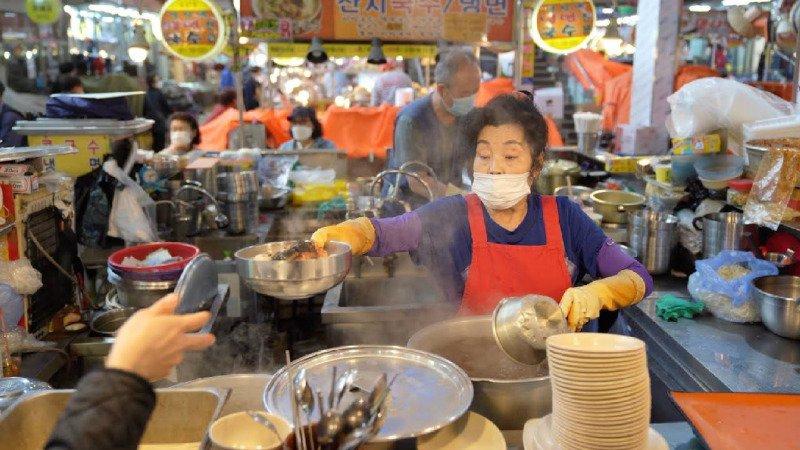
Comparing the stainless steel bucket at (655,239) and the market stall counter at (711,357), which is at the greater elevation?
the stainless steel bucket at (655,239)

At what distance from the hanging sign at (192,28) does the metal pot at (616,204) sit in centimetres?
388

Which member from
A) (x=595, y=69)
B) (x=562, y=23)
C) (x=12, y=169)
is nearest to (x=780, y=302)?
(x=12, y=169)

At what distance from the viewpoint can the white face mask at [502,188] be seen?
2.34 meters

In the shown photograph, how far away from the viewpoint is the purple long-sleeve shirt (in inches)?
96.5

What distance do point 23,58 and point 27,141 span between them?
34.2 feet

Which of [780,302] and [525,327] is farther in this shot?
[780,302]

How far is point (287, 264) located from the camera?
1.87 meters

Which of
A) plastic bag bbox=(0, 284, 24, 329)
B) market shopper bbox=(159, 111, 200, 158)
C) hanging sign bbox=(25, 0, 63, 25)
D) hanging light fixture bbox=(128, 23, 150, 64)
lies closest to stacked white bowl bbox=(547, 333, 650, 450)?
plastic bag bbox=(0, 284, 24, 329)

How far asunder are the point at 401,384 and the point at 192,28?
553cm

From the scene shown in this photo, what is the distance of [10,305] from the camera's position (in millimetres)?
2648

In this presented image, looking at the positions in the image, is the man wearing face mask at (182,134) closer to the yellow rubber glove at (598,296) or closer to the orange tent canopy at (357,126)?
the orange tent canopy at (357,126)

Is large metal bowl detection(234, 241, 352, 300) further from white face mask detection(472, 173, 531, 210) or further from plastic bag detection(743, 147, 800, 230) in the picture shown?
plastic bag detection(743, 147, 800, 230)

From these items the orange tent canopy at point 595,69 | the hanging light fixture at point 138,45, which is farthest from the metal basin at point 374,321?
the hanging light fixture at point 138,45

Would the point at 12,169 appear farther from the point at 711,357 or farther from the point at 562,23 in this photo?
the point at 562,23
